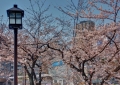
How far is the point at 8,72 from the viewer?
1196 cm

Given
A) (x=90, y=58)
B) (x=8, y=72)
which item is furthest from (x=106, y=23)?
(x=8, y=72)

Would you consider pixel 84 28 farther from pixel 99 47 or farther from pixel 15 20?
pixel 15 20

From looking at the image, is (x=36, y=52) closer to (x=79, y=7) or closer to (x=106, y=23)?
(x=79, y=7)

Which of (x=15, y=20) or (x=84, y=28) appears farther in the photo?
(x=84, y=28)

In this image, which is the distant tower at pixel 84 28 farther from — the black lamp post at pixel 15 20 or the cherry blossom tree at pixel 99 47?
the black lamp post at pixel 15 20

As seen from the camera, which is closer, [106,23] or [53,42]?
[106,23]

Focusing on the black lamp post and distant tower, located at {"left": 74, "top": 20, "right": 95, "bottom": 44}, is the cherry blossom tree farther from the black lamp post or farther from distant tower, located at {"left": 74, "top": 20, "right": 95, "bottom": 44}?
the black lamp post

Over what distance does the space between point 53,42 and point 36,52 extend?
0.83 m

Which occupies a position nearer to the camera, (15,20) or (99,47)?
(15,20)

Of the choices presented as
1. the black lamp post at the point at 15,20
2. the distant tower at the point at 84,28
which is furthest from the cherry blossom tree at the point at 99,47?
the black lamp post at the point at 15,20

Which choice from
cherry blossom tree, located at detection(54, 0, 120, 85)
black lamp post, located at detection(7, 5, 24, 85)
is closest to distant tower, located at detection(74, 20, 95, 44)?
cherry blossom tree, located at detection(54, 0, 120, 85)

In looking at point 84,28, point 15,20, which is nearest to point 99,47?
point 84,28

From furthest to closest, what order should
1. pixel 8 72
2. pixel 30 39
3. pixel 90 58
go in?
pixel 8 72, pixel 30 39, pixel 90 58

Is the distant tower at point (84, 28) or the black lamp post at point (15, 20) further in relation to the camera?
the distant tower at point (84, 28)
